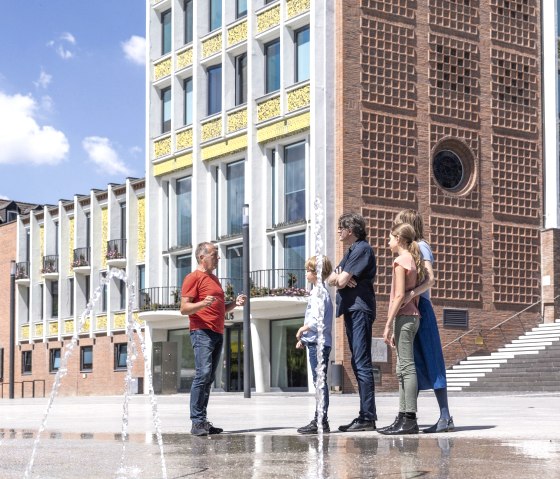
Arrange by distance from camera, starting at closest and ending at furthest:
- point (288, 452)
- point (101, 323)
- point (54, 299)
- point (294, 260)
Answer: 1. point (288, 452)
2. point (294, 260)
3. point (101, 323)
4. point (54, 299)

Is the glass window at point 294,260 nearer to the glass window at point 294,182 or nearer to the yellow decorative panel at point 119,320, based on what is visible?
the glass window at point 294,182

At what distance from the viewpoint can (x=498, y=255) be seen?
41812mm

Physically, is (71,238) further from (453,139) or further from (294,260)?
(453,139)

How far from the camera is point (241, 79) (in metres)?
43.0

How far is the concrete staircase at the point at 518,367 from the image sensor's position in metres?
34.1

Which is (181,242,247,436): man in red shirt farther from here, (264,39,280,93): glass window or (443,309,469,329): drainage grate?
(264,39,280,93): glass window

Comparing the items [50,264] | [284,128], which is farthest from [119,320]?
[284,128]

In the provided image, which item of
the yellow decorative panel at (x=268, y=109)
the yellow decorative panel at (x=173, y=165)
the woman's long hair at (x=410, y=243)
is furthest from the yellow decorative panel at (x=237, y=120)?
the woman's long hair at (x=410, y=243)

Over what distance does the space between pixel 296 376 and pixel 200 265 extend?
29006 millimetres

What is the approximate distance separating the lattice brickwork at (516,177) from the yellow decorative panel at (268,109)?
767cm

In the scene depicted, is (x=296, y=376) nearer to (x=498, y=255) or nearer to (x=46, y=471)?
(x=498, y=255)

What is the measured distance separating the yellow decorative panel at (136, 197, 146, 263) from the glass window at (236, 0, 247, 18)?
33.8 ft

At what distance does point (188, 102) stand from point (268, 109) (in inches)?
234

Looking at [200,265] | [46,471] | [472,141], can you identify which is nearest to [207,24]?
[472,141]
